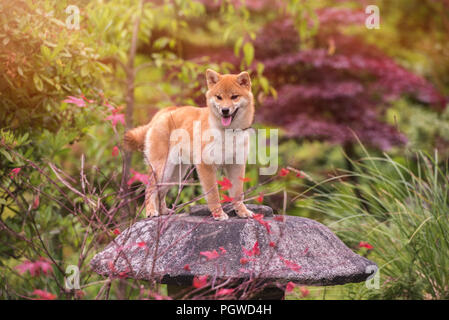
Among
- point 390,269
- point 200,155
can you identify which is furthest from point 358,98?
point 200,155

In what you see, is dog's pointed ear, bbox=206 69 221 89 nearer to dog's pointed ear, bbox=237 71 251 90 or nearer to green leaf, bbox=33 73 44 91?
dog's pointed ear, bbox=237 71 251 90

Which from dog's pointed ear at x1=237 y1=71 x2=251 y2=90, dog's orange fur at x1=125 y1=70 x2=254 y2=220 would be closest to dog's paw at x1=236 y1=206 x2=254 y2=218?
dog's orange fur at x1=125 y1=70 x2=254 y2=220

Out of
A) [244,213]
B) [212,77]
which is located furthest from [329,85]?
[244,213]

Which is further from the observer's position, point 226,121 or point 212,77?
point 212,77

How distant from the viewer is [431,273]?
3.97 metres

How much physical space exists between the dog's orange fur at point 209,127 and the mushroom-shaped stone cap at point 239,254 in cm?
29

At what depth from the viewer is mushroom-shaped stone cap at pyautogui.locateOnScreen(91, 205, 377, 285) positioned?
9.23 ft

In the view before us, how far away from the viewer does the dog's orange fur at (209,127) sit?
3.57 metres

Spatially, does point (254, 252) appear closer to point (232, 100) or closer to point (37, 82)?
point (232, 100)

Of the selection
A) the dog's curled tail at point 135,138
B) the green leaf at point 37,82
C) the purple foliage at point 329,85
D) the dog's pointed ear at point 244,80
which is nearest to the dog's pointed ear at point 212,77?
the dog's pointed ear at point 244,80

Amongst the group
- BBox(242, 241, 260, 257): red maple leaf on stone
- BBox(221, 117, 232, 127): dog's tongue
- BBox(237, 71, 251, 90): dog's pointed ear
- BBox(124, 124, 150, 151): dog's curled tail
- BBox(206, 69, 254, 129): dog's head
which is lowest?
BBox(242, 241, 260, 257): red maple leaf on stone

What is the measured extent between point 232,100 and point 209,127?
0.29m

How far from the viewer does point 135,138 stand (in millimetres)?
4148
